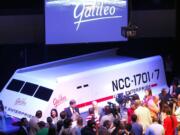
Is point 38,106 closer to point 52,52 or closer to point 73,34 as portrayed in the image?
point 73,34

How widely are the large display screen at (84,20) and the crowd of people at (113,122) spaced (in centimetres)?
513

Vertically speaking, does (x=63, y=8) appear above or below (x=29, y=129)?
above

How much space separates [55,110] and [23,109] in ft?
5.73

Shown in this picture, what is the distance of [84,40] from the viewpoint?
2061 cm

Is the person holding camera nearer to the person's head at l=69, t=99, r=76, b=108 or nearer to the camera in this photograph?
the person's head at l=69, t=99, r=76, b=108

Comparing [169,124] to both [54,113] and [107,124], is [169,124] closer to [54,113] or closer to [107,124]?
[107,124]

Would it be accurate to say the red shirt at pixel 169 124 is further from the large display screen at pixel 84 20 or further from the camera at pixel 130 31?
the large display screen at pixel 84 20

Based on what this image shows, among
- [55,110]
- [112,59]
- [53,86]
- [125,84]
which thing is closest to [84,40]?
[112,59]

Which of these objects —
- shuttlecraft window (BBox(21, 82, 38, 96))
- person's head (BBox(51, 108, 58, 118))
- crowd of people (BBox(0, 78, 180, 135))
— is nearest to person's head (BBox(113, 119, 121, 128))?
crowd of people (BBox(0, 78, 180, 135))

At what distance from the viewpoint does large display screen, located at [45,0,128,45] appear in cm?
2005

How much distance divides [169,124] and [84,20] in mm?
7844

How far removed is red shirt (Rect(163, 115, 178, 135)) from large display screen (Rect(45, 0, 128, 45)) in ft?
24.6

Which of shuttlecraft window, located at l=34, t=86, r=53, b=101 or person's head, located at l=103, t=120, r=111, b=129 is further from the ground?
person's head, located at l=103, t=120, r=111, b=129

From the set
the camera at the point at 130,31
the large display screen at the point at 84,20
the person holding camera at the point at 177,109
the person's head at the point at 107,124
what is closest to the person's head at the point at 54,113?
the person's head at the point at 107,124
